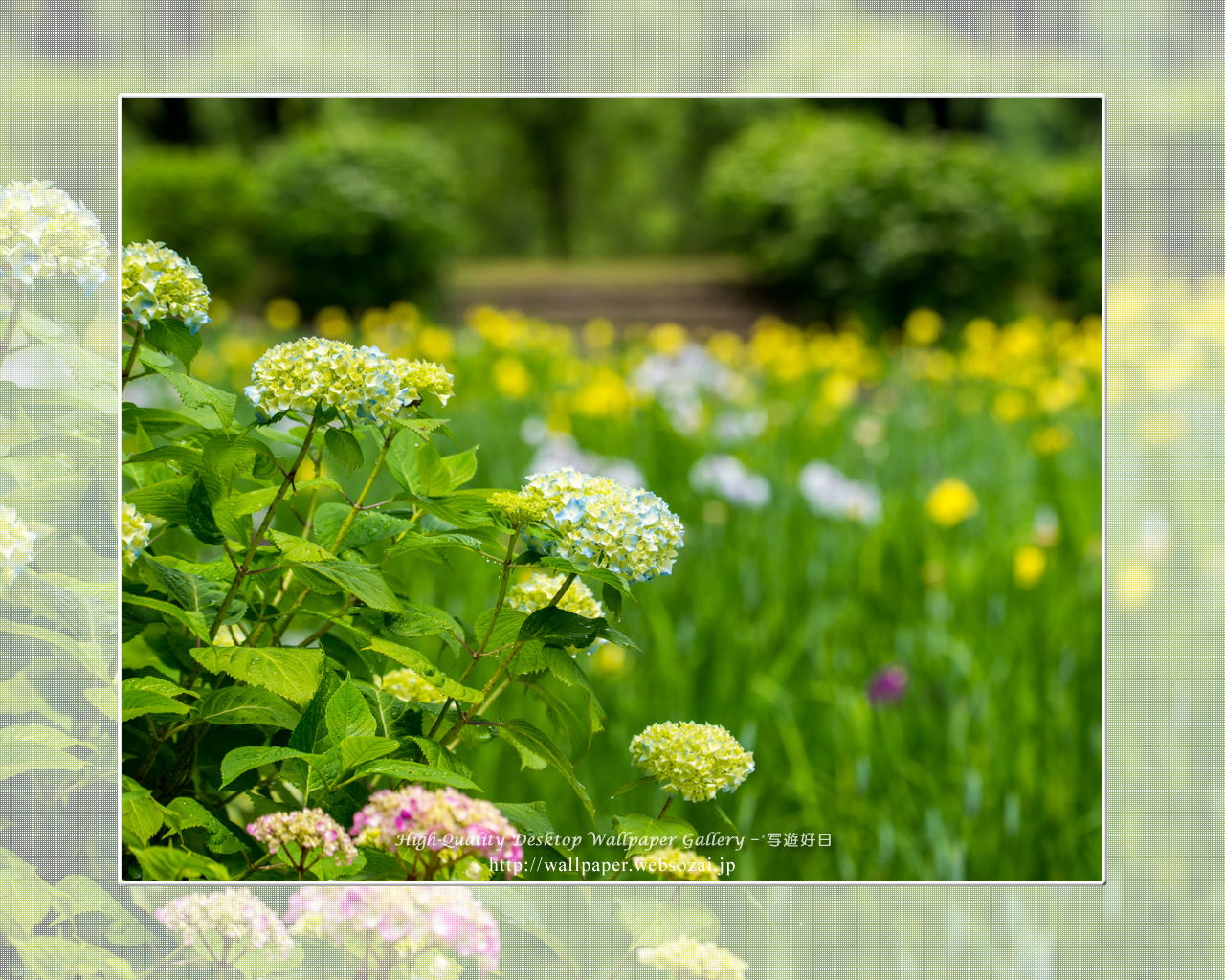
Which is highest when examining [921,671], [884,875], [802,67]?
[802,67]

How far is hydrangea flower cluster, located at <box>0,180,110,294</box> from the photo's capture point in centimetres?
63

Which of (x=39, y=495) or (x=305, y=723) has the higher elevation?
(x=39, y=495)

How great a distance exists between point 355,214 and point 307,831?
5.91 metres

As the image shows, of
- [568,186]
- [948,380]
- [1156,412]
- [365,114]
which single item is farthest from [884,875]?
[568,186]

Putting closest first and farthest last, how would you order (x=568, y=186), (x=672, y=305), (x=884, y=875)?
1. (x=884, y=875)
2. (x=672, y=305)
3. (x=568, y=186)

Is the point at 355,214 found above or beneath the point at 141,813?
above

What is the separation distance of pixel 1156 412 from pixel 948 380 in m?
3.01

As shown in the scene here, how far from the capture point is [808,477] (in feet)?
8.31

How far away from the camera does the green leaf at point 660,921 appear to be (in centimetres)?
61

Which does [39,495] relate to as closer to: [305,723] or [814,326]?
[305,723]

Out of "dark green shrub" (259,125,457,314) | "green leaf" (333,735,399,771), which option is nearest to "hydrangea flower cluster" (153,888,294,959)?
"green leaf" (333,735,399,771)

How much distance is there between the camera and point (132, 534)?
0.60 m

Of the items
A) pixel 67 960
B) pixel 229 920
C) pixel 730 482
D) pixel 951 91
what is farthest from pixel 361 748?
pixel 730 482

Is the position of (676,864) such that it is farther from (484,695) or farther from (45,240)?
(45,240)
